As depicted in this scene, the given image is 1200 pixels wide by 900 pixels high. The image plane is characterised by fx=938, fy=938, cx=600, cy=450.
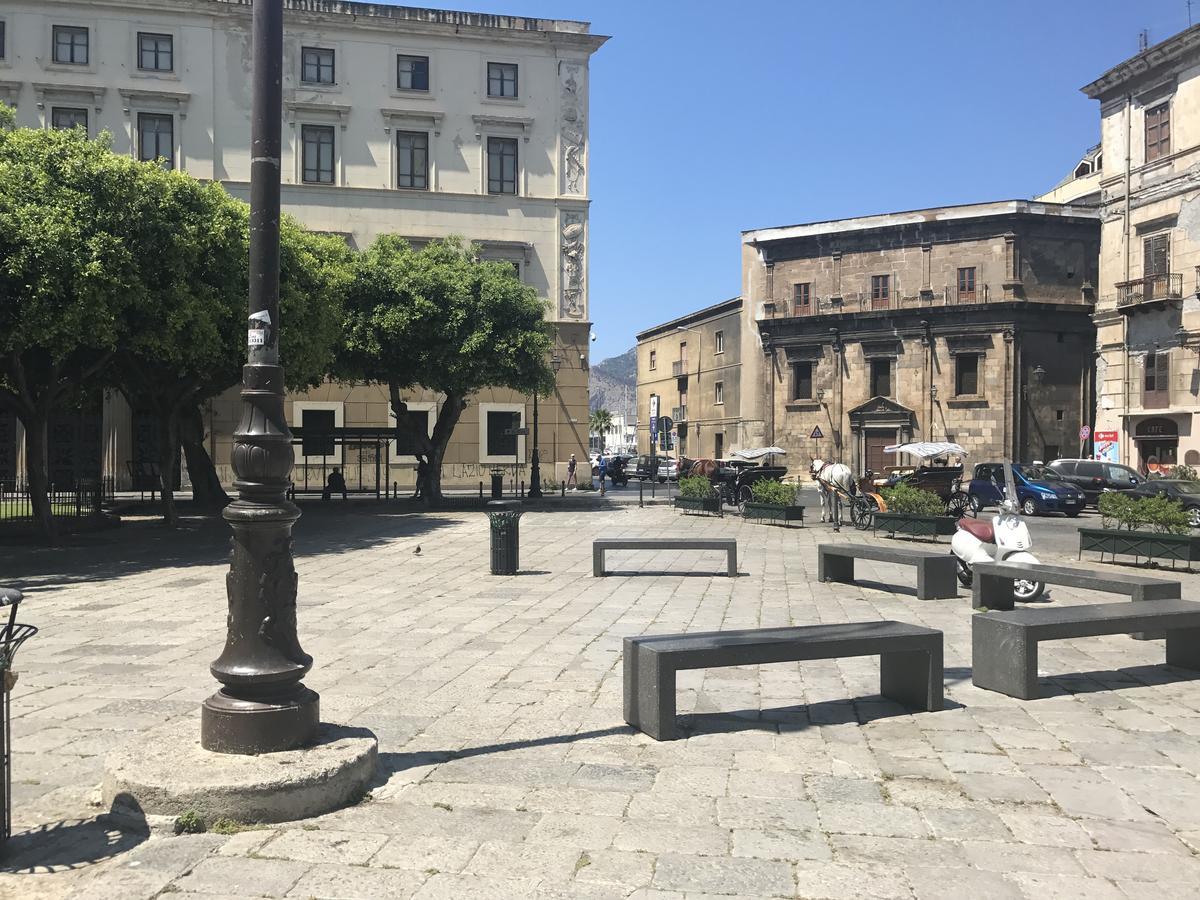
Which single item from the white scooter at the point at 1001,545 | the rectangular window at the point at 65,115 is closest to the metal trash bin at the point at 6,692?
the white scooter at the point at 1001,545

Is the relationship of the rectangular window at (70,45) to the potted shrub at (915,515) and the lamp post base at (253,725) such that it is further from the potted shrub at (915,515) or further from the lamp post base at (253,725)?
the lamp post base at (253,725)

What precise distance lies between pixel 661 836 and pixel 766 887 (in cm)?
59

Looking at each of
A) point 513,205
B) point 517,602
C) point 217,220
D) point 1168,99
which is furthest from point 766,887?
point 1168,99

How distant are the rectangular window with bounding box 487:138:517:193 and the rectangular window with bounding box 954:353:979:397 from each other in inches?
896

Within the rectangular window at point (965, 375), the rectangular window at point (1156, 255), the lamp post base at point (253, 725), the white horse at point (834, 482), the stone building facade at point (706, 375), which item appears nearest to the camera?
the lamp post base at point (253, 725)

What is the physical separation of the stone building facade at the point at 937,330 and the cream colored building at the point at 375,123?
15803mm

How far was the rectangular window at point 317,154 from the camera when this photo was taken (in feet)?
113

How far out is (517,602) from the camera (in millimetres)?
10414

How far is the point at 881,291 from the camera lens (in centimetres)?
4569

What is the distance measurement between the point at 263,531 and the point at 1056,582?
6957mm

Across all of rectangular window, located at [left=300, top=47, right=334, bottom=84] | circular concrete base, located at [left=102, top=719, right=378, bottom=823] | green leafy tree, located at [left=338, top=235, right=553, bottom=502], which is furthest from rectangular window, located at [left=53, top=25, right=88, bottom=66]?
circular concrete base, located at [left=102, top=719, right=378, bottom=823]

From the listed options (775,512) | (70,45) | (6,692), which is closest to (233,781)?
(6,692)

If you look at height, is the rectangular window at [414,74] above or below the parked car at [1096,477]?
above

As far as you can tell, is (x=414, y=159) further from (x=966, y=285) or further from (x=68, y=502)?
(x=966, y=285)
